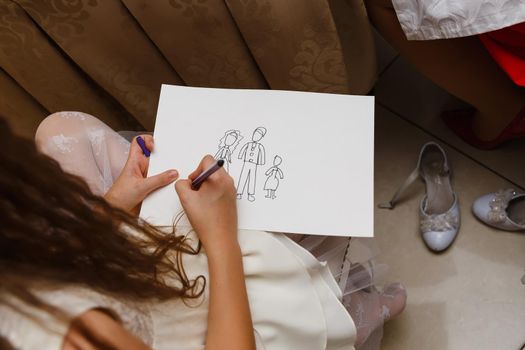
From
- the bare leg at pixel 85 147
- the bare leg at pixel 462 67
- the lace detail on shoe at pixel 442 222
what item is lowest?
the lace detail on shoe at pixel 442 222

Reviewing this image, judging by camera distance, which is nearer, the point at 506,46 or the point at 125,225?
the point at 125,225

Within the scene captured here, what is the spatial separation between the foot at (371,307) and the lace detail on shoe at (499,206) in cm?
24

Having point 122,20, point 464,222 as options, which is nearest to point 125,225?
point 122,20

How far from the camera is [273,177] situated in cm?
70

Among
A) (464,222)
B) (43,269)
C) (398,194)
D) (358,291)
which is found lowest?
(464,222)

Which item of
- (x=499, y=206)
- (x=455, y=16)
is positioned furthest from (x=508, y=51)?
(x=499, y=206)

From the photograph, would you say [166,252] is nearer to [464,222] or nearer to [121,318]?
[121,318]

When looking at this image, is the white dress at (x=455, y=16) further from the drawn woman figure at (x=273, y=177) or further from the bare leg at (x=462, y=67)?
the drawn woman figure at (x=273, y=177)

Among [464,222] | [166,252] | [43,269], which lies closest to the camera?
[43,269]

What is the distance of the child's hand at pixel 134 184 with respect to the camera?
0.67m

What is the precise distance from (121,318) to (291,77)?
511 mm

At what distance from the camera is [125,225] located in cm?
63

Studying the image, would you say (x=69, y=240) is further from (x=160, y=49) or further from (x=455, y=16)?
(x=455, y=16)

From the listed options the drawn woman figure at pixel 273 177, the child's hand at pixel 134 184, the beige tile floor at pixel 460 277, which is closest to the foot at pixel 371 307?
the beige tile floor at pixel 460 277
